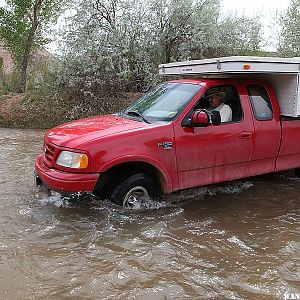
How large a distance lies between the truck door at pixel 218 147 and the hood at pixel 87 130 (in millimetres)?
633

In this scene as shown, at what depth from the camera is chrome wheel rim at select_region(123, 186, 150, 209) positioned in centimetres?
545

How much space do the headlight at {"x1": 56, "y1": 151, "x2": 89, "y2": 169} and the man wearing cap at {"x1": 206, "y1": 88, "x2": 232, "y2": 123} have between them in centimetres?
203

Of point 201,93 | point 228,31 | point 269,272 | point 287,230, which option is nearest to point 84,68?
point 228,31

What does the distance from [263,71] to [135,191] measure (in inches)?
98.9

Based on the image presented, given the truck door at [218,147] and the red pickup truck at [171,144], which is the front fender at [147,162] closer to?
the red pickup truck at [171,144]

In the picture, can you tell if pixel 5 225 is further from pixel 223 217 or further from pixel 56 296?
pixel 223 217

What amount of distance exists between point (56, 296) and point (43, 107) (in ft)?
35.8

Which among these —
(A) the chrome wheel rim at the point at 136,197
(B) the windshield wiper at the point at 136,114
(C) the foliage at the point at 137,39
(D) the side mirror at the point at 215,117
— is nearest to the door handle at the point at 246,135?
(D) the side mirror at the point at 215,117

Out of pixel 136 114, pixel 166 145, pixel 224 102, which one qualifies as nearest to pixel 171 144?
pixel 166 145

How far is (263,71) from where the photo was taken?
604 centimetres

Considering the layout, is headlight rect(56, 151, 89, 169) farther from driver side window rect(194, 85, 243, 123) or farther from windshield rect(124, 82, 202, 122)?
driver side window rect(194, 85, 243, 123)

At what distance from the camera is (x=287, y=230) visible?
5.29 meters

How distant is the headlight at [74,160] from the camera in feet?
16.4

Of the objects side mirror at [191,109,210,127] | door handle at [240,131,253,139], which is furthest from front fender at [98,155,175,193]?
door handle at [240,131,253,139]
